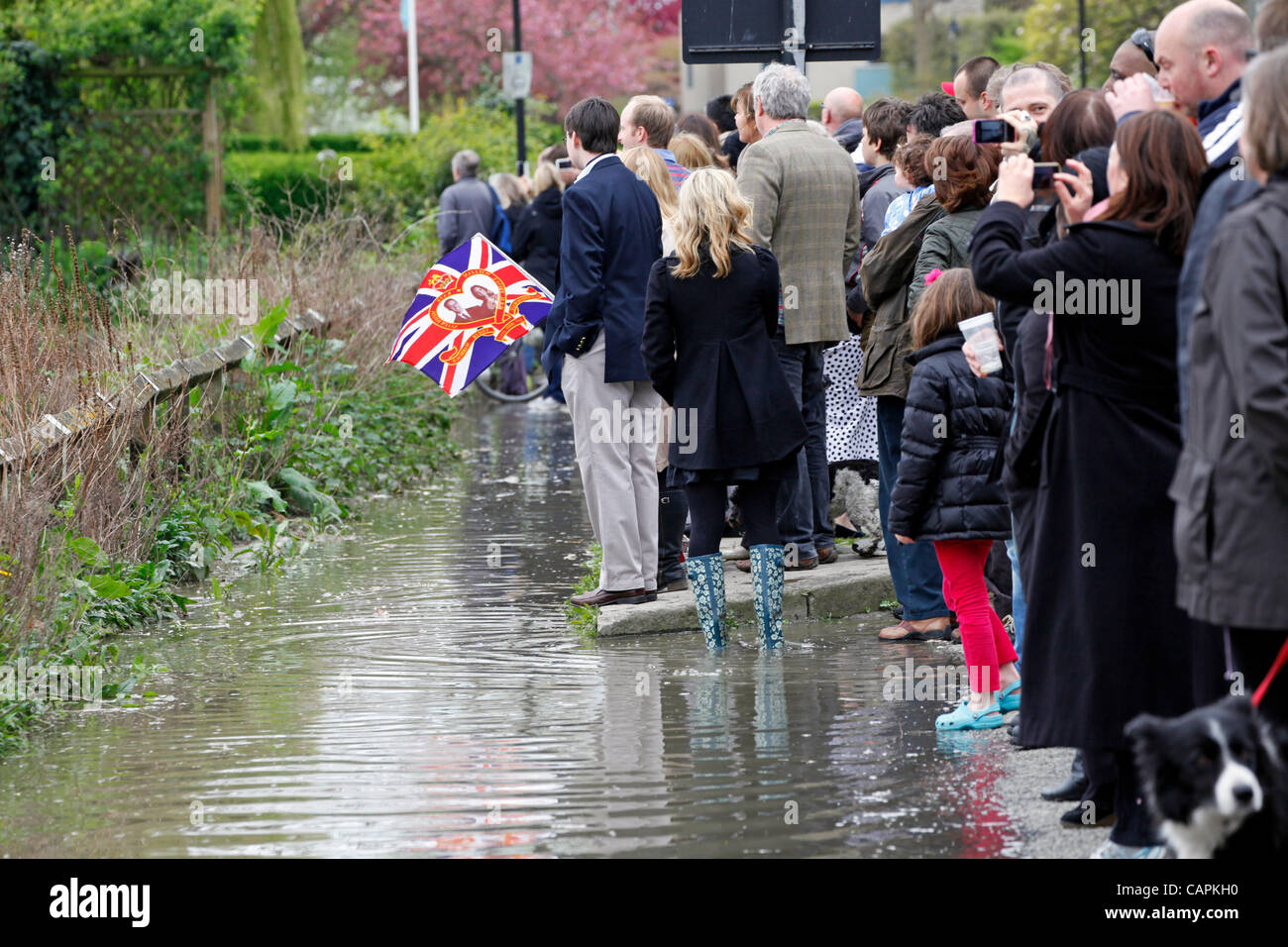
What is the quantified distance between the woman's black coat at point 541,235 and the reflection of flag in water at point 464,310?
17.2 feet

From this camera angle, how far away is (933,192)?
7020mm

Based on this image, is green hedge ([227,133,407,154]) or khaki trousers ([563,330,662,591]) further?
green hedge ([227,133,407,154])

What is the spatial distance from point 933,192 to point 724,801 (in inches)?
119

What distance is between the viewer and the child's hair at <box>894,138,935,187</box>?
7230 mm

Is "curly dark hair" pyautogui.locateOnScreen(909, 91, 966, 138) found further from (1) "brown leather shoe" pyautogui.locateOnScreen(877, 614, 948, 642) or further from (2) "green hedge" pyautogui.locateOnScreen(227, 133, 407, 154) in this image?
(2) "green hedge" pyautogui.locateOnScreen(227, 133, 407, 154)

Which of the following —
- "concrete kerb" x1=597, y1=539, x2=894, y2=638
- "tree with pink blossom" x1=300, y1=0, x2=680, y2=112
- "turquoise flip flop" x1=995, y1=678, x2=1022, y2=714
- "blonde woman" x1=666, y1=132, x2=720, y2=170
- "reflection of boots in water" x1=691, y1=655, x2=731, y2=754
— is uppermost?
"tree with pink blossom" x1=300, y1=0, x2=680, y2=112

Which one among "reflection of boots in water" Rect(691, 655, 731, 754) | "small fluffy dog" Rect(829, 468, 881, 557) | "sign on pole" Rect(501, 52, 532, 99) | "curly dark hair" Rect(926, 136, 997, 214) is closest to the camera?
"reflection of boots in water" Rect(691, 655, 731, 754)

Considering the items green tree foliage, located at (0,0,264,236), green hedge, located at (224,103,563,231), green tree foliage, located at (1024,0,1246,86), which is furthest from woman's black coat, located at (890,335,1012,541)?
green tree foliage, located at (1024,0,1246,86)

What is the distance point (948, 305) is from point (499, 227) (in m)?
10.2

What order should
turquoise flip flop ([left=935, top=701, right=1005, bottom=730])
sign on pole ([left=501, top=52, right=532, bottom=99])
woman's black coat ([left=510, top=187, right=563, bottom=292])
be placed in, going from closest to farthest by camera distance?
turquoise flip flop ([left=935, top=701, right=1005, bottom=730])
woman's black coat ([left=510, top=187, right=563, bottom=292])
sign on pole ([left=501, top=52, right=532, bottom=99])

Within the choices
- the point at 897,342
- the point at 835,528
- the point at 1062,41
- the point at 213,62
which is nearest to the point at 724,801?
the point at 897,342

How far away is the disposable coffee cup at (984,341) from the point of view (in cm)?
557

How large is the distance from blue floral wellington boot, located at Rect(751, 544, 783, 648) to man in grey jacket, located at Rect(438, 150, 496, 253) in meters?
8.87
